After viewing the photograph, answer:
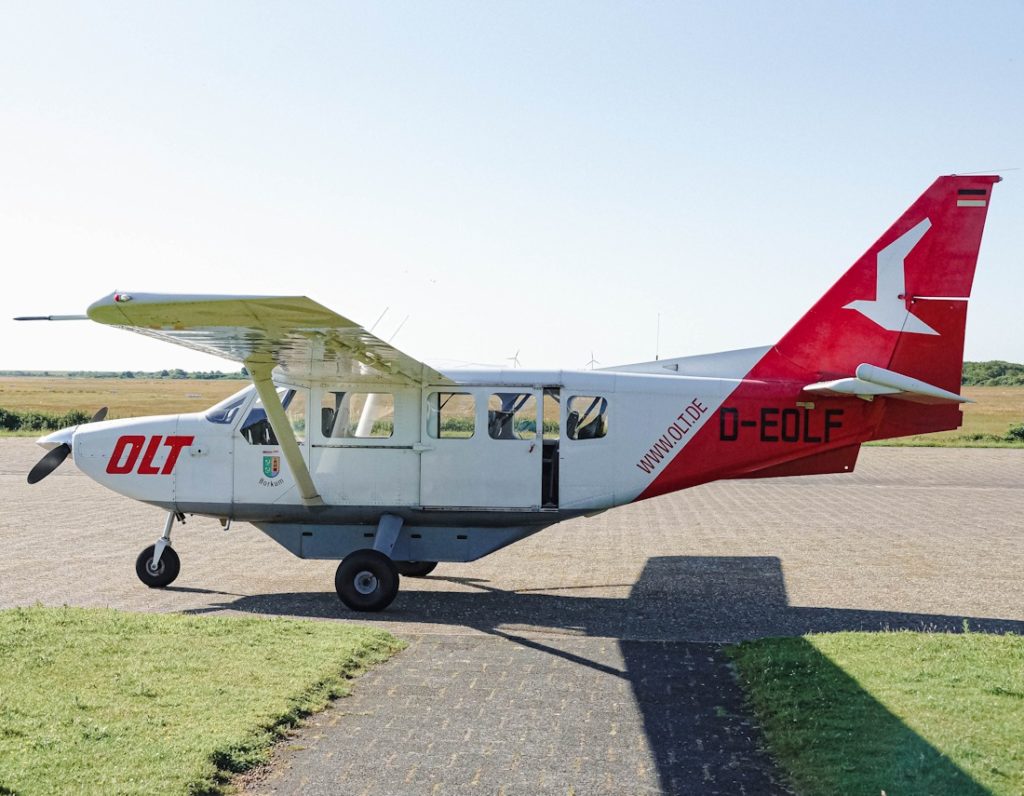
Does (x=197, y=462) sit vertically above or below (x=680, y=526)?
above

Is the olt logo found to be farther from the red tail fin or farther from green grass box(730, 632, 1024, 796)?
the red tail fin

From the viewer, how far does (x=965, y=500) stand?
1992cm

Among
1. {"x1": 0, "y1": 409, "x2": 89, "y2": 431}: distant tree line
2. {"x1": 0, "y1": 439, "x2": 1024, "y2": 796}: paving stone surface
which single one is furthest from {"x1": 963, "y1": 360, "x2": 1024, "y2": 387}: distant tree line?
{"x1": 0, "y1": 439, "x2": 1024, "y2": 796}: paving stone surface

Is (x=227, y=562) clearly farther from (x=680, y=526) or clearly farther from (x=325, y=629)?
(x=680, y=526)

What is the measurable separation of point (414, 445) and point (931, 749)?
686cm

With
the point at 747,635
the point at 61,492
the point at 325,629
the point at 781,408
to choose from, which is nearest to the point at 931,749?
the point at 747,635

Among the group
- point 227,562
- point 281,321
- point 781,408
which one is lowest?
point 227,562

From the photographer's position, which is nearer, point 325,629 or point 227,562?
point 325,629

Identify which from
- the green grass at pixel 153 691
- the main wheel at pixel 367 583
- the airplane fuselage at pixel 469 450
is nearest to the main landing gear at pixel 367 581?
the main wheel at pixel 367 583

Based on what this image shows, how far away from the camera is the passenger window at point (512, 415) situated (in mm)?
11508

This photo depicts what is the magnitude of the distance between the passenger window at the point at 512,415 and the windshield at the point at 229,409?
2800 millimetres

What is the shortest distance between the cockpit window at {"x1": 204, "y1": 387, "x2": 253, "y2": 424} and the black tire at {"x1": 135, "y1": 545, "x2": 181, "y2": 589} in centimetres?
155

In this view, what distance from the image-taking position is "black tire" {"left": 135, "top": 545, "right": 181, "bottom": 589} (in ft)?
37.6

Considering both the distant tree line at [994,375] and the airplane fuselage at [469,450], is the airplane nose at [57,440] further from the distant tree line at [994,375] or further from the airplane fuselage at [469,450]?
the distant tree line at [994,375]
